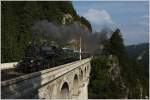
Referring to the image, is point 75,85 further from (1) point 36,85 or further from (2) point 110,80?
(2) point 110,80

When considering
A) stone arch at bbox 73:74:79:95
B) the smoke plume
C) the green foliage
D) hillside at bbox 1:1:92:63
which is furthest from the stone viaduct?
the smoke plume

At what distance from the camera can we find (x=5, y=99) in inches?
590

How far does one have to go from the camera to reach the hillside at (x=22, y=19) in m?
56.7

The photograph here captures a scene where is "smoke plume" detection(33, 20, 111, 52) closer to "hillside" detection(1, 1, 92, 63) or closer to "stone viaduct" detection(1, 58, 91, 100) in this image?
"hillside" detection(1, 1, 92, 63)

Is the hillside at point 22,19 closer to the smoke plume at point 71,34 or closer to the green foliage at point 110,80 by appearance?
the smoke plume at point 71,34

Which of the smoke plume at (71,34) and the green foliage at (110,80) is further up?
the smoke plume at (71,34)

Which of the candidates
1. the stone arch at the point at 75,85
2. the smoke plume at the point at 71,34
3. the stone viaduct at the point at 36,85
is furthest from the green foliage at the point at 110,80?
the stone viaduct at the point at 36,85

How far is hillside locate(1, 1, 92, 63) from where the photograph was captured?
5672 cm

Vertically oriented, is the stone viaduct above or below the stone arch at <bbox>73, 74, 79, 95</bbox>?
above

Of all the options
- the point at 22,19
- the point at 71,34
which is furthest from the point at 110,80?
the point at 71,34

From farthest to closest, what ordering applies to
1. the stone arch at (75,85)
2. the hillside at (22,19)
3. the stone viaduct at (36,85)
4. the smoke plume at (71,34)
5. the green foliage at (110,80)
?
1. the smoke plume at (71,34)
2. the green foliage at (110,80)
3. the hillside at (22,19)
4. the stone arch at (75,85)
5. the stone viaduct at (36,85)

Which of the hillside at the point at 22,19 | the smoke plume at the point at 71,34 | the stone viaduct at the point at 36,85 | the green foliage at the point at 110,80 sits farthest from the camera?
the smoke plume at the point at 71,34

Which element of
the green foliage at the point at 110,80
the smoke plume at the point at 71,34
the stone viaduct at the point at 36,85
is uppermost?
the smoke plume at the point at 71,34

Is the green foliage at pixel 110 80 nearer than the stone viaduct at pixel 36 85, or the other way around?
the stone viaduct at pixel 36 85
